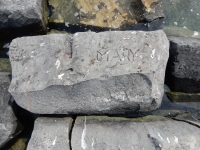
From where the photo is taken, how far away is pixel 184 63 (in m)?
1.66

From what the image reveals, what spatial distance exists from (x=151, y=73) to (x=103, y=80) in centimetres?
24

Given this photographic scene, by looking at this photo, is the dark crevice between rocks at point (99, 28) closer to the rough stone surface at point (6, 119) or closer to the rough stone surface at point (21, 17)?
the rough stone surface at point (21, 17)

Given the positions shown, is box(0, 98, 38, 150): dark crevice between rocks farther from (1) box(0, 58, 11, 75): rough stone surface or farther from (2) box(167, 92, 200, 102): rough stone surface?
(2) box(167, 92, 200, 102): rough stone surface

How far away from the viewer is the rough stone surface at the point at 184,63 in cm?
164

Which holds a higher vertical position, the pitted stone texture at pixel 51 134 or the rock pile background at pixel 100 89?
the rock pile background at pixel 100 89

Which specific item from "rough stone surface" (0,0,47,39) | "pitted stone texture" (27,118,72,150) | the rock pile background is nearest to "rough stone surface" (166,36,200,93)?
the rock pile background

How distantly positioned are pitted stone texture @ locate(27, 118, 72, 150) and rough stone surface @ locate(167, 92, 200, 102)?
70cm

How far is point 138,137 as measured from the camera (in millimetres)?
1472

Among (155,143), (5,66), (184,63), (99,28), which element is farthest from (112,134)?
(5,66)

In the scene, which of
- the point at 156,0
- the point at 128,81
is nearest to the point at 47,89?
the point at 128,81

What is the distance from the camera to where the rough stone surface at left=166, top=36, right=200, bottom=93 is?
164 cm

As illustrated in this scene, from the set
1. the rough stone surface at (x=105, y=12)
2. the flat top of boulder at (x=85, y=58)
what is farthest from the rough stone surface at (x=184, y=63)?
the rough stone surface at (x=105, y=12)

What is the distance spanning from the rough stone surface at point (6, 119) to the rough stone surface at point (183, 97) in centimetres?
98

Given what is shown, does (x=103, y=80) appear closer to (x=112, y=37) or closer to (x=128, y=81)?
(x=128, y=81)
